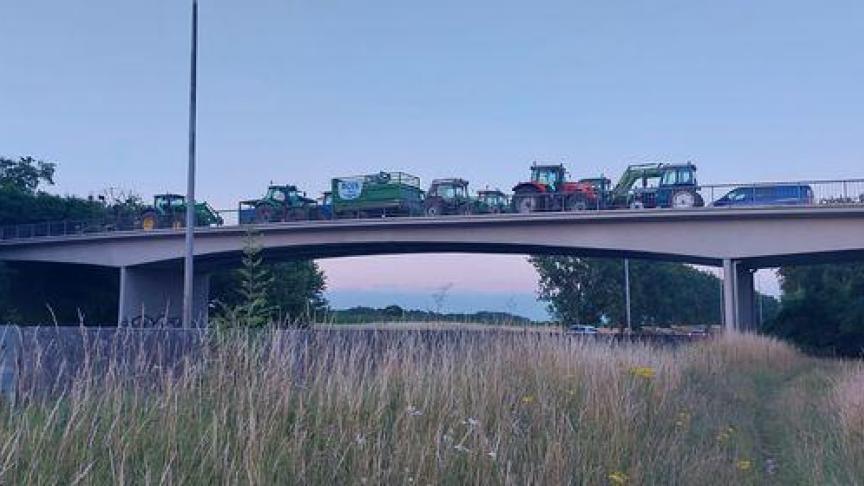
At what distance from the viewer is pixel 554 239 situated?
4097 cm

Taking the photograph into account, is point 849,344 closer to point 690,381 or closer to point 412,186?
point 412,186

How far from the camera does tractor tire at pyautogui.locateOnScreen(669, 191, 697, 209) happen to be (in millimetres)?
37812

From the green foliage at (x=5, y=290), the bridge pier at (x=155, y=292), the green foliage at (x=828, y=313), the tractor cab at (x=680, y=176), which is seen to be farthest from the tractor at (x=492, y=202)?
the green foliage at (x=5, y=290)

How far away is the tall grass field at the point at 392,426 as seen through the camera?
15.0 ft

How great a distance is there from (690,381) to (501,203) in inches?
1139

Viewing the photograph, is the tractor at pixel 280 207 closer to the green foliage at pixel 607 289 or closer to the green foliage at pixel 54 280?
the green foliage at pixel 54 280

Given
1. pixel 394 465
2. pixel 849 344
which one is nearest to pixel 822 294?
pixel 849 344

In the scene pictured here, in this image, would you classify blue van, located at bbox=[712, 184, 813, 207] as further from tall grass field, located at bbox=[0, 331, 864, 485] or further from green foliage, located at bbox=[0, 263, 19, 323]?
green foliage, located at bbox=[0, 263, 19, 323]

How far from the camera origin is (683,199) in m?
38.1

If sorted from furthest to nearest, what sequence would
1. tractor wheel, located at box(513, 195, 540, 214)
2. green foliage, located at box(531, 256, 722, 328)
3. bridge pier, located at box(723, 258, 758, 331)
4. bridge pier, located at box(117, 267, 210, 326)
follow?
green foliage, located at box(531, 256, 722, 328), bridge pier, located at box(117, 267, 210, 326), tractor wheel, located at box(513, 195, 540, 214), bridge pier, located at box(723, 258, 758, 331)

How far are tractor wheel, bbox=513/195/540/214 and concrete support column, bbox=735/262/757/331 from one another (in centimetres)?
972

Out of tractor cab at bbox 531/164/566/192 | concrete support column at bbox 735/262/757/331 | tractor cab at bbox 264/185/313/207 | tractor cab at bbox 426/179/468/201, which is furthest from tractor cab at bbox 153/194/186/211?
concrete support column at bbox 735/262/757/331

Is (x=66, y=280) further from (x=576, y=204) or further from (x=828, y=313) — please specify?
(x=828, y=313)

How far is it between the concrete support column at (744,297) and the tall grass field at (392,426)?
98.7 ft
